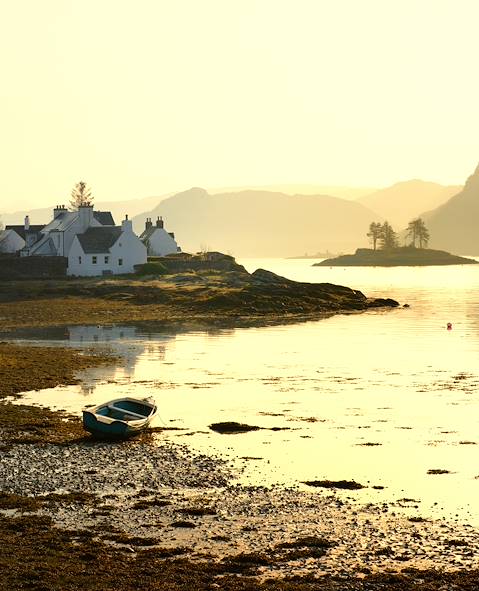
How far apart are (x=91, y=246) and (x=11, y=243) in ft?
72.6

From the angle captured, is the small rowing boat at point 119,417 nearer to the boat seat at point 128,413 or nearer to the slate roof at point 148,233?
the boat seat at point 128,413

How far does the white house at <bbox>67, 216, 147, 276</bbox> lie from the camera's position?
12031 cm

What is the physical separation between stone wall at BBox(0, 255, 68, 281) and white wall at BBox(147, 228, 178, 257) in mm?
28945

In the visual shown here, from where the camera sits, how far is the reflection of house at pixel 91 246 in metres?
120

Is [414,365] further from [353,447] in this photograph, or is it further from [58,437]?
[58,437]

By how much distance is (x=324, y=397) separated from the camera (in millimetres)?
46031

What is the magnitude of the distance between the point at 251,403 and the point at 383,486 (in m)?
15.7

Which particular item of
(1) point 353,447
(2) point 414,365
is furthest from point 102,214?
(1) point 353,447

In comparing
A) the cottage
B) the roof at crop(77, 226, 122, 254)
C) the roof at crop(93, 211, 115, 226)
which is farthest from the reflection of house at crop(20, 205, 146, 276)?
the cottage

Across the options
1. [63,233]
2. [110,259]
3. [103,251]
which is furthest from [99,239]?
[63,233]

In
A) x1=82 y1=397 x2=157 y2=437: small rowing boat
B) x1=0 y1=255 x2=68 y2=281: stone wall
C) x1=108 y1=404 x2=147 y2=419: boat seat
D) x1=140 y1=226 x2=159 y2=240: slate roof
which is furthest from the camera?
x1=140 y1=226 x2=159 y2=240: slate roof

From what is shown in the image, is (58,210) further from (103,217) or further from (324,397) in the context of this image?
(324,397)

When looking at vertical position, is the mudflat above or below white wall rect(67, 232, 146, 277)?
below

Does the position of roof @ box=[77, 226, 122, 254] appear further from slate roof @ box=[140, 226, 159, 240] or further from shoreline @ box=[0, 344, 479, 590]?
shoreline @ box=[0, 344, 479, 590]
